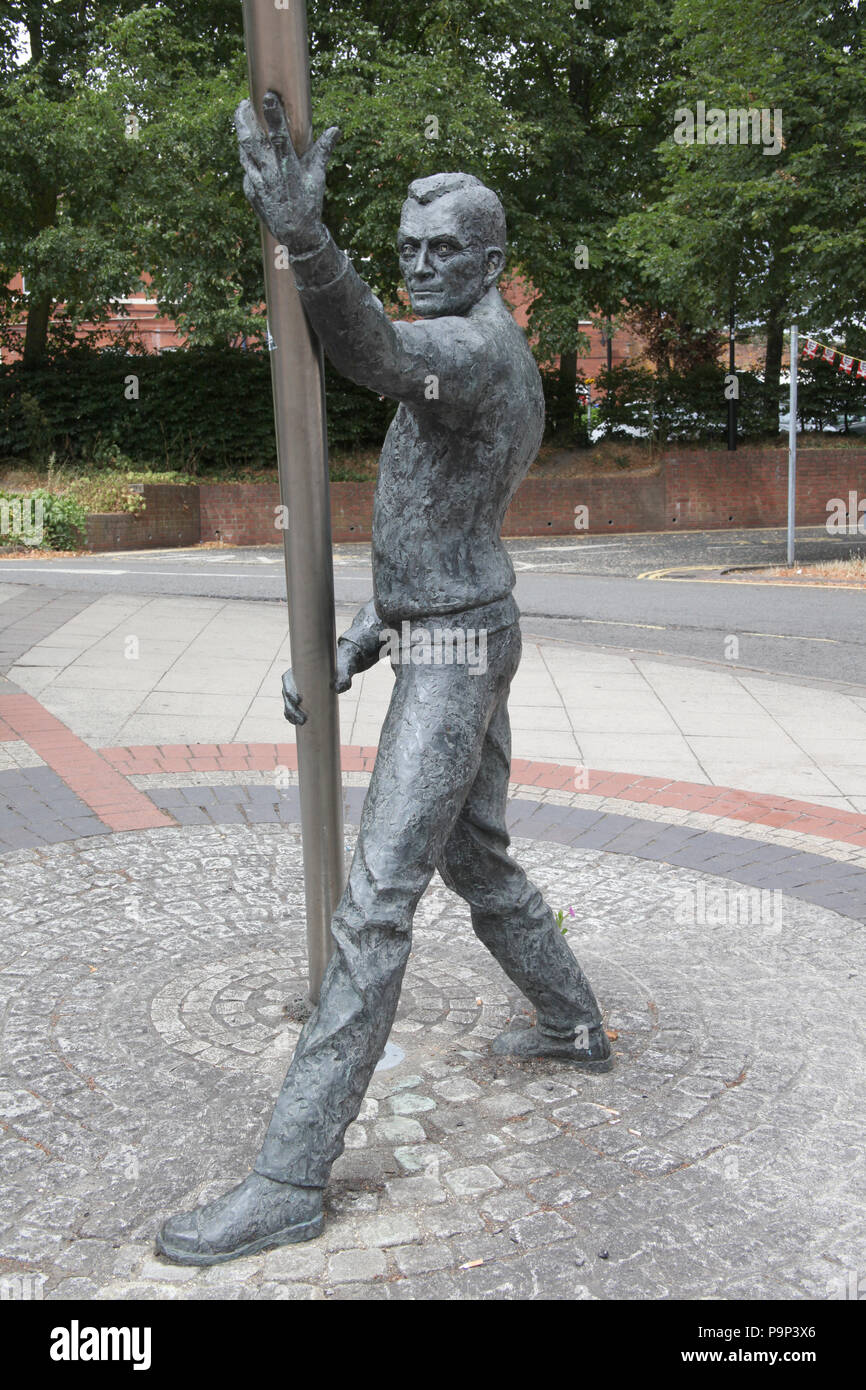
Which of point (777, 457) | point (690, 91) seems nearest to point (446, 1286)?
point (690, 91)

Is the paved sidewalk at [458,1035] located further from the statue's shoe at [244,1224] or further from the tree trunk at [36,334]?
the tree trunk at [36,334]

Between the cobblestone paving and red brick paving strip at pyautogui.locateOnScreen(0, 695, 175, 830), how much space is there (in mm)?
800

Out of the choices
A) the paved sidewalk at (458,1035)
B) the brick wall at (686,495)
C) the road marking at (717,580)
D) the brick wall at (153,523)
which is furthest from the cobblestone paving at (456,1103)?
the brick wall at (686,495)

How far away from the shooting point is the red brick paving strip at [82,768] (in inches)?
231

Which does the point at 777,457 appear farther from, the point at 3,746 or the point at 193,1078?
the point at 193,1078

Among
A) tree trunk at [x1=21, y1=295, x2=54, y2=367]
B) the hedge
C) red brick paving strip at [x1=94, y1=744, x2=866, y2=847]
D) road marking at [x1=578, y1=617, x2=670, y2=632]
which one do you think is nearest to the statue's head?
red brick paving strip at [x1=94, y1=744, x2=866, y2=847]

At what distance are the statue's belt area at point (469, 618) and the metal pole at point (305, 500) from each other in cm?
32

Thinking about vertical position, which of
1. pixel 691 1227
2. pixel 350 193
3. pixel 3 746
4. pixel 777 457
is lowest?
pixel 691 1227

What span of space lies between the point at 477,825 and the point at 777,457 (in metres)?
22.0

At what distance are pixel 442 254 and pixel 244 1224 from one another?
2.19m

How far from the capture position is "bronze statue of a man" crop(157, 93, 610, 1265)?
8.86 ft

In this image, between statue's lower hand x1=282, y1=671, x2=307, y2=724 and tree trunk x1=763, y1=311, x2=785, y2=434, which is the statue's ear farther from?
tree trunk x1=763, y1=311, x2=785, y2=434

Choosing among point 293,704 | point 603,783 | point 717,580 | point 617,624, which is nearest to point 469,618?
point 293,704
